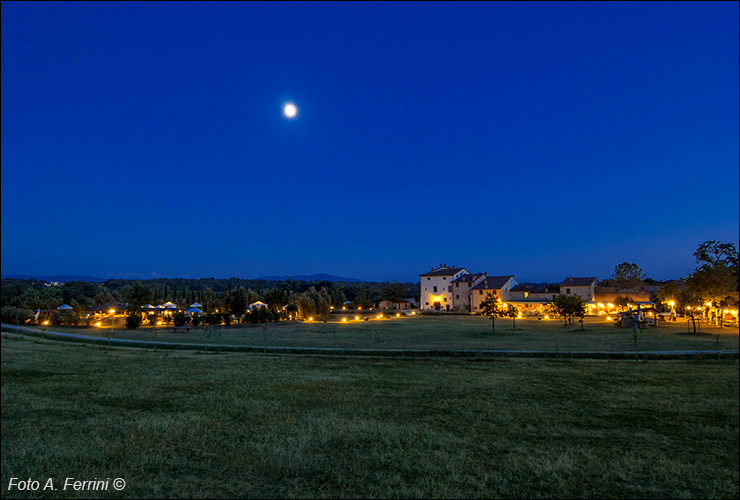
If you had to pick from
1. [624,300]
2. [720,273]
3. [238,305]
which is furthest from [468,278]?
[720,273]

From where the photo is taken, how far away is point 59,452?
714 centimetres

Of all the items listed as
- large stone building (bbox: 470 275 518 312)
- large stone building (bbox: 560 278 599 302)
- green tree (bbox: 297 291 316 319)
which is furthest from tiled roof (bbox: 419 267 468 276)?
large stone building (bbox: 560 278 599 302)

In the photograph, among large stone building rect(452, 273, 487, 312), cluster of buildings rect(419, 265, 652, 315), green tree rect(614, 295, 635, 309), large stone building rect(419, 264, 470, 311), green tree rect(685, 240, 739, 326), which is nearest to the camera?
green tree rect(685, 240, 739, 326)

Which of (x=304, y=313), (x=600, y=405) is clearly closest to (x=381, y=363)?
(x=600, y=405)

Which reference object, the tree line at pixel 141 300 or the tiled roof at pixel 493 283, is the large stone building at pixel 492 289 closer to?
the tiled roof at pixel 493 283

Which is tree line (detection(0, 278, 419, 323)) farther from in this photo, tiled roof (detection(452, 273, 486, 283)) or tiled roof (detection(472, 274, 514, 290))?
tiled roof (detection(472, 274, 514, 290))

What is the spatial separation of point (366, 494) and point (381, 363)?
13679 millimetres

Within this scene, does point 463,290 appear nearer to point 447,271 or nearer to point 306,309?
point 447,271

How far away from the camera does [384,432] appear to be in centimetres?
863

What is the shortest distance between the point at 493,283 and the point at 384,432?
6217 cm

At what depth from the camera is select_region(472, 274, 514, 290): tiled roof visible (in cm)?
6594

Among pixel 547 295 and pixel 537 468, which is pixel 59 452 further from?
pixel 547 295

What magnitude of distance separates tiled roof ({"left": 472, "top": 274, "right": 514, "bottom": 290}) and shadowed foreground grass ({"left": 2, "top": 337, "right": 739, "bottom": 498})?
165 ft

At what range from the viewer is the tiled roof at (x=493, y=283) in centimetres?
6594
